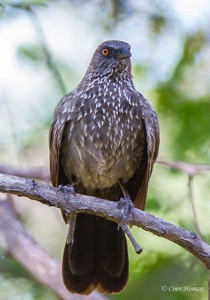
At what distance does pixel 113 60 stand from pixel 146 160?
3.19 feet

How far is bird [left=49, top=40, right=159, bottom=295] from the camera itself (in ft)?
20.5

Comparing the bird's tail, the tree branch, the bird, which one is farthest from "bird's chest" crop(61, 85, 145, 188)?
the tree branch

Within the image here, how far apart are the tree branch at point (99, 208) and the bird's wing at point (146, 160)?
78cm

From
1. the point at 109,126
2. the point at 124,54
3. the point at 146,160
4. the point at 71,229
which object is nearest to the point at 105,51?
the point at 124,54

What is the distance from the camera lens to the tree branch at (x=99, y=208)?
5129mm

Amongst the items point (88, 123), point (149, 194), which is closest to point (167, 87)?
point (149, 194)

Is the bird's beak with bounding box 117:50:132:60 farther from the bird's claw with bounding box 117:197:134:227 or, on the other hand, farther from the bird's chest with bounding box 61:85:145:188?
the bird's claw with bounding box 117:197:134:227

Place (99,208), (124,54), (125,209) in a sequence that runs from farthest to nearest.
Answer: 1. (124,54)
2. (125,209)
3. (99,208)

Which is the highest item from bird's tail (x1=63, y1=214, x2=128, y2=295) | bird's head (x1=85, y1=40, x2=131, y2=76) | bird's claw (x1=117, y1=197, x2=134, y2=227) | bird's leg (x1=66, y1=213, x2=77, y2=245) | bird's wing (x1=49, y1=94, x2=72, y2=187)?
bird's head (x1=85, y1=40, x2=131, y2=76)

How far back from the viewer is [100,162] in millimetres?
6270

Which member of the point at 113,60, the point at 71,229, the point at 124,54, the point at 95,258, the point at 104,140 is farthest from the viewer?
the point at 113,60

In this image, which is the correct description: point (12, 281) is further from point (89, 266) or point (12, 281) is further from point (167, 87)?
point (167, 87)

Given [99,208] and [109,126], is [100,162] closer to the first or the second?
[109,126]

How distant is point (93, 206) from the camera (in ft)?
17.8
